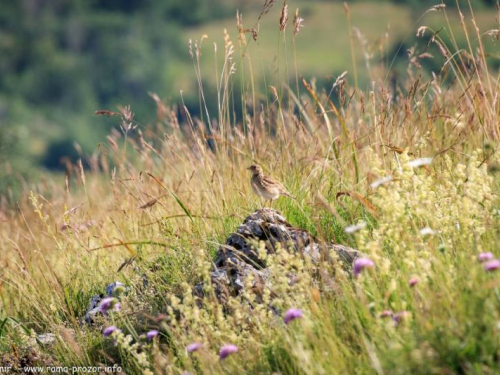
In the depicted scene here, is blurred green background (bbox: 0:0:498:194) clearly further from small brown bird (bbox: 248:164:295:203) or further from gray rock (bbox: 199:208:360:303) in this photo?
gray rock (bbox: 199:208:360:303)

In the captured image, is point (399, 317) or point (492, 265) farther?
point (399, 317)

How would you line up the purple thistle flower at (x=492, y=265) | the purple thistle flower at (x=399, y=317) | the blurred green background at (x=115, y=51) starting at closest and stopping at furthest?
1. the purple thistle flower at (x=492, y=265)
2. the purple thistle flower at (x=399, y=317)
3. the blurred green background at (x=115, y=51)

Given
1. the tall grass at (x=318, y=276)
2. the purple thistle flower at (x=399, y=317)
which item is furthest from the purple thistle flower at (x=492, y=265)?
the purple thistle flower at (x=399, y=317)

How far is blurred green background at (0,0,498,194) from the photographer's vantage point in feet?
295

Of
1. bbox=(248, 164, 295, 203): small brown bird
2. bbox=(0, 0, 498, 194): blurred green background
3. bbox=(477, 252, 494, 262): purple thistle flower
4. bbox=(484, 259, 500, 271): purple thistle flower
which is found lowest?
bbox=(0, 0, 498, 194): blurred green background

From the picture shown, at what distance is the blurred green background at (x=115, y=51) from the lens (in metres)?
89.9

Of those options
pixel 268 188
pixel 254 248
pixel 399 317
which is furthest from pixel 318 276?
pixel 399 317

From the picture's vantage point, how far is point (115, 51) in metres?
105

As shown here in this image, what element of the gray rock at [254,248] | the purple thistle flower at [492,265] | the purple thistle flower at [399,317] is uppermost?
the purple thistle flower at [492,265]

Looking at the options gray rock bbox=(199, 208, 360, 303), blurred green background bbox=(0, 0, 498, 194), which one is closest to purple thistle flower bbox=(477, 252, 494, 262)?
gray rock bbox=(199, 208, 360, 303)

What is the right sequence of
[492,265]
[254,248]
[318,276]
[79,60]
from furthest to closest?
Answer: 1. [79,60]
2. [254,248]
3. [318,276]
4. [492,265]

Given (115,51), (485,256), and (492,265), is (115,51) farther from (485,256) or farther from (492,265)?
(492,265)

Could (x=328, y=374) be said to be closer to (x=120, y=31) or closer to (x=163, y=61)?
(x=163, y=61)

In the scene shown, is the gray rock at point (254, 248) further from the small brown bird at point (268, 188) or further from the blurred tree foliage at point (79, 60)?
the blurred tree foliage at point (79, 60)
